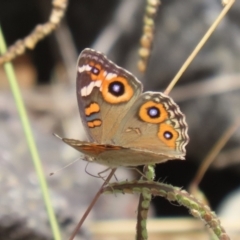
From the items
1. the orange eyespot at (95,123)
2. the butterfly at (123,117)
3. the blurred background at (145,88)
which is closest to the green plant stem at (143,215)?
the butterfly at (123,117)

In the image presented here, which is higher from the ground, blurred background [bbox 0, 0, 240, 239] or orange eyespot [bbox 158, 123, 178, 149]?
blurred background [bbox 0, 0, 240, 239]

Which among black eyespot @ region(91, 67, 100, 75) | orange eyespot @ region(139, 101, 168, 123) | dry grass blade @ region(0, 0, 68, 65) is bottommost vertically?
orange eyespot @ region(139, 101, 168, 123)

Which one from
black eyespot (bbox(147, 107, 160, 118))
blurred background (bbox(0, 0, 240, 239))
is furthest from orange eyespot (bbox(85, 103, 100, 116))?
blurred background (bbox(0, 0, 240, 239))

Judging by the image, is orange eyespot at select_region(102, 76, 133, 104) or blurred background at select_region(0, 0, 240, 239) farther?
blurred background at select_region(0, 0, 240, 239)

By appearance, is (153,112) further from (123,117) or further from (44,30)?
(44,30)

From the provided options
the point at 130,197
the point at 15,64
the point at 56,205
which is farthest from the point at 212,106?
the point at 15,64

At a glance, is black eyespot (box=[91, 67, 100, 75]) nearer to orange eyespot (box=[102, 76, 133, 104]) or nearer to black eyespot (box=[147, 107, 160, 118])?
orange eyespot (box=[102, 76, 133, 104])

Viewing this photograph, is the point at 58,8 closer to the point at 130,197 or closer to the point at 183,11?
the point at 130,197

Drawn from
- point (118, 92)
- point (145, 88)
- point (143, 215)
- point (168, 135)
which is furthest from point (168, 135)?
point (145, 88)
